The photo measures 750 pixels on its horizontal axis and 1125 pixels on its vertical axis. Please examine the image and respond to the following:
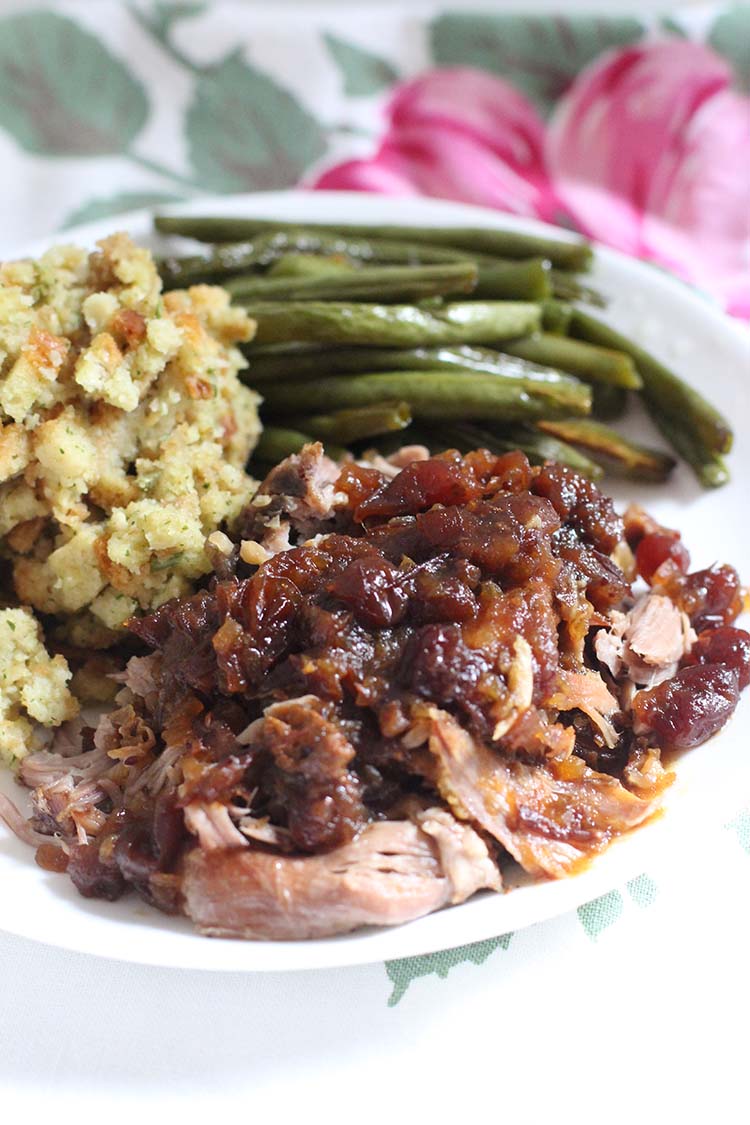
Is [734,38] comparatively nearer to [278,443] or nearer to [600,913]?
[278,443]

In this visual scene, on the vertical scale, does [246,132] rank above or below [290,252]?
below

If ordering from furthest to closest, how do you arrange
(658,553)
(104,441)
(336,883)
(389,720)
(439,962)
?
(658,553), (104,441), (439,962), (389,720), (336,883)

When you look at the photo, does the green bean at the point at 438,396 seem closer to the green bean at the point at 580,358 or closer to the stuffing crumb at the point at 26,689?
the green bean at the point at 580,358

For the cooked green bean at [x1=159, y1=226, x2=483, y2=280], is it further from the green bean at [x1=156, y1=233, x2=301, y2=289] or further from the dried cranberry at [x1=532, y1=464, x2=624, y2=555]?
the dried cranberry at [x1=532, y1=464, x2=624, y2=555]

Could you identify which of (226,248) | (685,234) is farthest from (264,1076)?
(685,234)

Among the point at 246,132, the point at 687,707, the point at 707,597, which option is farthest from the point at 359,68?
the point at 687,707

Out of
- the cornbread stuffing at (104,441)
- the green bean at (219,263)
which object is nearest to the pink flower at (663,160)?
the green bean at (219,263)
